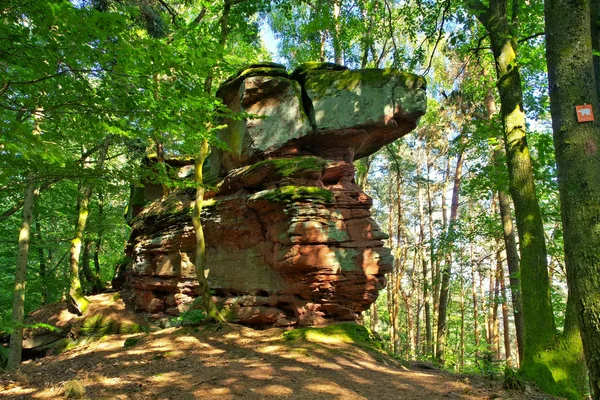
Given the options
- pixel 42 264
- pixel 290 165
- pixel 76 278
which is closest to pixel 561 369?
pixel 290 165

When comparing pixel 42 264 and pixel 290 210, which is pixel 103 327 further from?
pixel 290 210

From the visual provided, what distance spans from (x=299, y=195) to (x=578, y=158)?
636 cm

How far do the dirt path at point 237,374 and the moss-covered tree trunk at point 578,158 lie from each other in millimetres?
2193

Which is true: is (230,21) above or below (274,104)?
above

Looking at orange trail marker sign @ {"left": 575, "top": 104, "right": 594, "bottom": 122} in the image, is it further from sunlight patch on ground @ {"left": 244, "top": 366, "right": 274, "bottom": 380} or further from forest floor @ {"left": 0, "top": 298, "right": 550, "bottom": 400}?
sunlight patch on ground @ {"left": 244, "top": 366, "right": 274, "bottom": 380}

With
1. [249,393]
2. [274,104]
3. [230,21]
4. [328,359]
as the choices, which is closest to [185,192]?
[274,104]

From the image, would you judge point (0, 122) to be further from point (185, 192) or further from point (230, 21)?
point (185, 192)

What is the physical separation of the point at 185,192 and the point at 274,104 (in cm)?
515

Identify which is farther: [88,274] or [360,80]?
[88,274]

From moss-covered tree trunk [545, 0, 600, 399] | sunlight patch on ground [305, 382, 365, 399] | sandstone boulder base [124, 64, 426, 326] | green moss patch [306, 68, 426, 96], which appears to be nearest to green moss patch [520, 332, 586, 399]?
moss-covered tree trunk [545, 0, 600, 399]

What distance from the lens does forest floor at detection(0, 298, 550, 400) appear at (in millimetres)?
5477

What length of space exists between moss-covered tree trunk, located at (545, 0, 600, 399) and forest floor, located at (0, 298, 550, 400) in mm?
2193

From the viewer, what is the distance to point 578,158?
3.93 metres

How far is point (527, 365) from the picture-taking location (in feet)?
19.3
